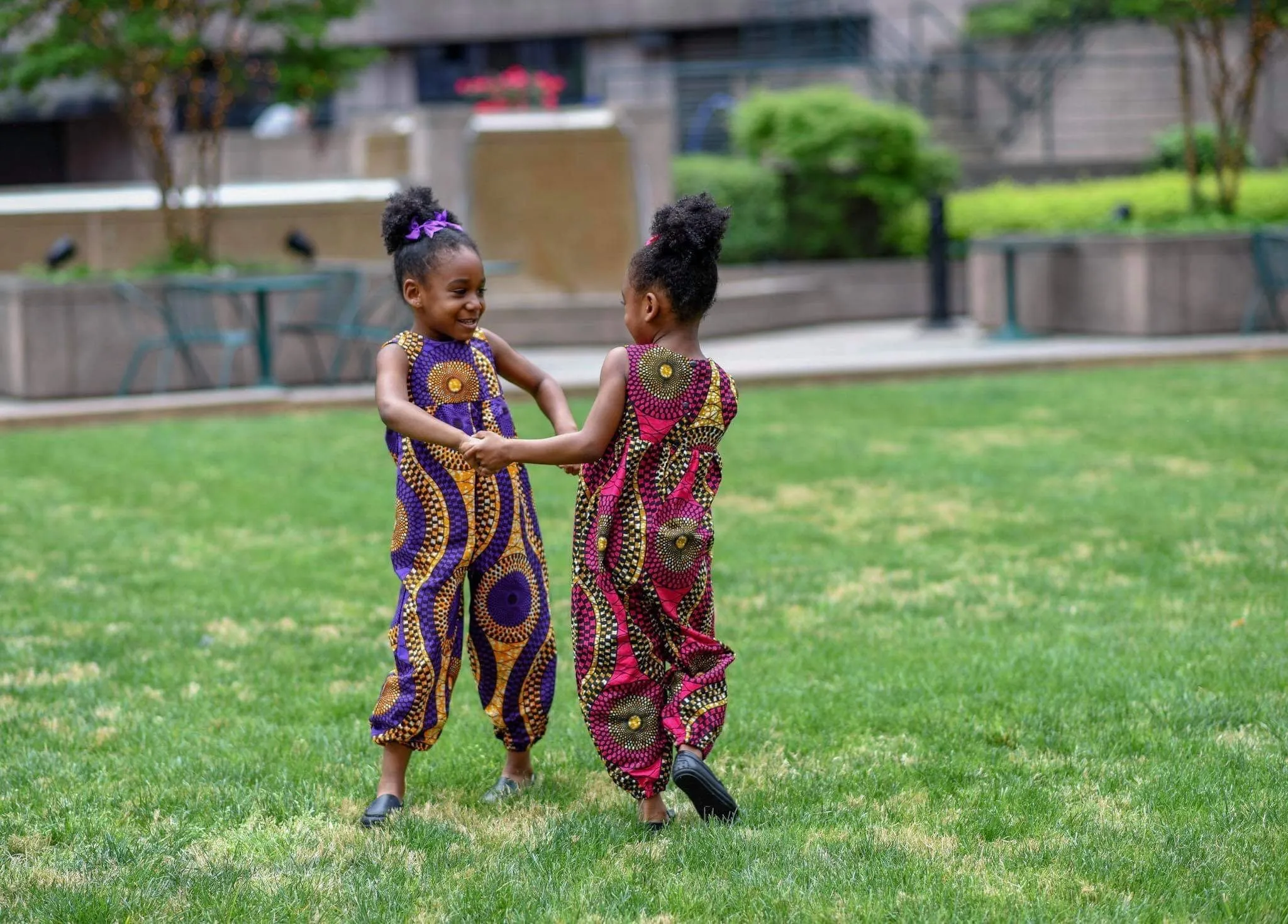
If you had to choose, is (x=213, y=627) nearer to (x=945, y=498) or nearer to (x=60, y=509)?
(x=60, y=509)

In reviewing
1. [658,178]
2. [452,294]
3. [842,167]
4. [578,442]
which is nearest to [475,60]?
[842,167]

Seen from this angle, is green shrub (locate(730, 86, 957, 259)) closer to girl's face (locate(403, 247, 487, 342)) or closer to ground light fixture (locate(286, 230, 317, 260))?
ground light fixture (locate(286, 230, 317, 260))

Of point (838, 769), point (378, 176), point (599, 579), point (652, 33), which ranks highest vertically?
point (652, 33)

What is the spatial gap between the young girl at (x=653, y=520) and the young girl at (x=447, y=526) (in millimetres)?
231

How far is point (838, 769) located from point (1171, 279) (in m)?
12.7

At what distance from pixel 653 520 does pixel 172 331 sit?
994 cm

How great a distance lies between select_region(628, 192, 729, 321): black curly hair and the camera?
408 centimetres

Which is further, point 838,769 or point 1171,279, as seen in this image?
point 1171,279

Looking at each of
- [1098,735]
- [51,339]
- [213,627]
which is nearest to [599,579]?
[1098,735]

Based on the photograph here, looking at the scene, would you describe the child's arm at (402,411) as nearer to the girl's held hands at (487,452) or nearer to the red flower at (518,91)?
the girl's held hands at (487,452)

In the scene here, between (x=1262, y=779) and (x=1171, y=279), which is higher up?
(x=1171, y=279)

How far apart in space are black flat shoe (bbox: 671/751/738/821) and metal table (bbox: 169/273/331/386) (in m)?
9.70

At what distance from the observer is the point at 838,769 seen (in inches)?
181

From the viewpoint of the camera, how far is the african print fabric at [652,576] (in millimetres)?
4152
